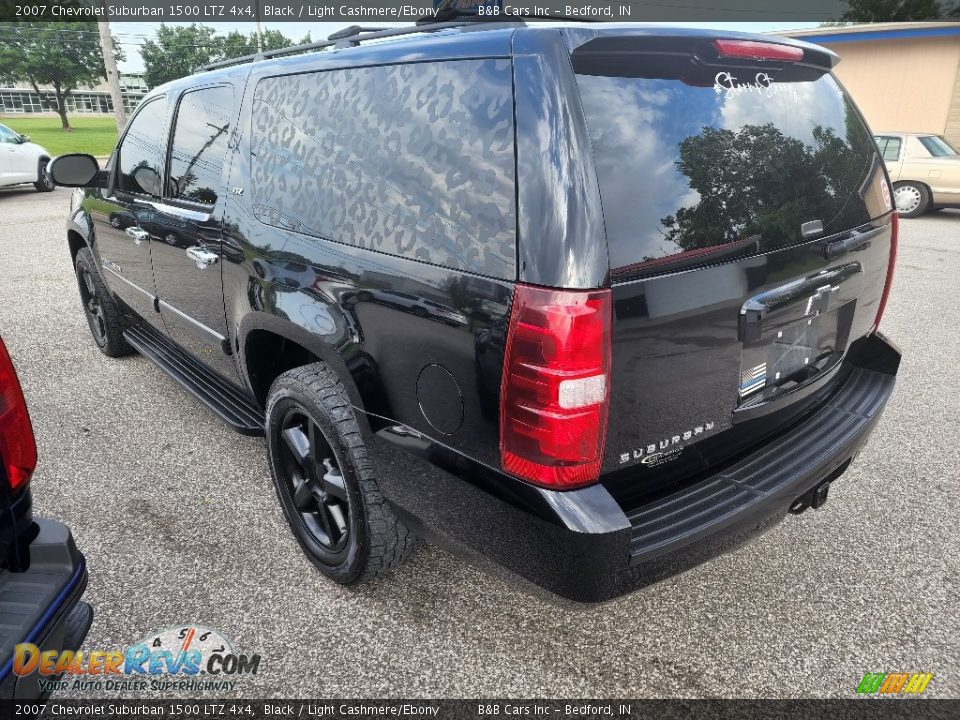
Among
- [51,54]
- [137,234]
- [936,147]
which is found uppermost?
[51,54]

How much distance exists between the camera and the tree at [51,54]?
152 feet

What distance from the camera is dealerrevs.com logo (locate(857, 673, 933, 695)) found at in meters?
2.04

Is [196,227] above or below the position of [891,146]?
above

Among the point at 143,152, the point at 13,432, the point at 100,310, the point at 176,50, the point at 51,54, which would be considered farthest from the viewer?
the point at 176,50

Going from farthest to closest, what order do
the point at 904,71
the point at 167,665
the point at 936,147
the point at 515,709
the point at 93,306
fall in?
1. the point at 904,71
2. the point at 936,147
3. the point at 93,306
4. the point at 167,665
5. the point at 515,709

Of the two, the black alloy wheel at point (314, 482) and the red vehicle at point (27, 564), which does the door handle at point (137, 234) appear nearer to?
the black alloy wheel at point (314, 482)

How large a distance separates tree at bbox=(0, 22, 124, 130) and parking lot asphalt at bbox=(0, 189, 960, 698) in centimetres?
5523

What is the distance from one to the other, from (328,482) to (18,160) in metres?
15.9

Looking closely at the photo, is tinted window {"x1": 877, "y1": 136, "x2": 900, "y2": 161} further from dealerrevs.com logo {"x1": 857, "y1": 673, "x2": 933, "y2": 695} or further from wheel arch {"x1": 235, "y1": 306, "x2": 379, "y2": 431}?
wheel arch {"x1": 235, "y1": 306, "x2": 379, "y2": 431}

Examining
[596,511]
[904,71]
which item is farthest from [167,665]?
[904,71]

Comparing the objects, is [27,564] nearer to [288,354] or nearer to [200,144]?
[288,354]

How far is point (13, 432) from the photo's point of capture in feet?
5.54

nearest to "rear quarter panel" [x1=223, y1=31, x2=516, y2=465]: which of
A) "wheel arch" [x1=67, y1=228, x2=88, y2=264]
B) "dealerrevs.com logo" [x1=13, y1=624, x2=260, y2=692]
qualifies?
"dealerrevs.com logo" [x1=13, y1=624, x2=260, y2=692]

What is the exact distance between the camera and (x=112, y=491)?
3119mm
